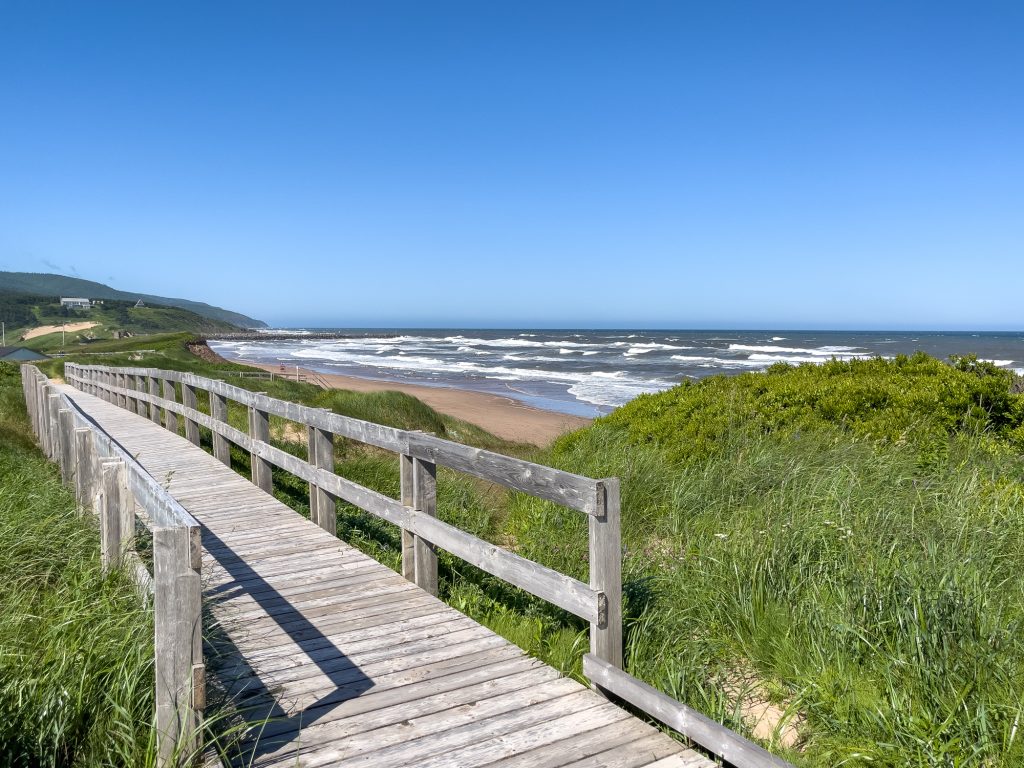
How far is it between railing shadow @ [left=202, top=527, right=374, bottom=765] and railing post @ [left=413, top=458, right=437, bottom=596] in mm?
872

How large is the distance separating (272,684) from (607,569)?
5.55 feet

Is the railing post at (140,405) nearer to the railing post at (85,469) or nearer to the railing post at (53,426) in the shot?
the railing post at (53,426)

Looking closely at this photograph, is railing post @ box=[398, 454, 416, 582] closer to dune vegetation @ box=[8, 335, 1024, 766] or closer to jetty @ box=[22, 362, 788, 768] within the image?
jetty @ box=[22, 362, 788, 768]

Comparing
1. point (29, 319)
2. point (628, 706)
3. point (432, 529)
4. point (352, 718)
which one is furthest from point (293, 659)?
point (29, 319)

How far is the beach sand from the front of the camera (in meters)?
22.7

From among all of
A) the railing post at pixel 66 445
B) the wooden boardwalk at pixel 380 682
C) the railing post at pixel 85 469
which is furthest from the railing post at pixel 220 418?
the railing post at pixel 85 469

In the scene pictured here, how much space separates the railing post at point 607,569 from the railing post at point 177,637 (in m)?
1.78

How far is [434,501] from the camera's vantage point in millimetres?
5160

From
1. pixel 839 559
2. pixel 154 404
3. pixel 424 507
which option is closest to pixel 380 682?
pixel 424 507

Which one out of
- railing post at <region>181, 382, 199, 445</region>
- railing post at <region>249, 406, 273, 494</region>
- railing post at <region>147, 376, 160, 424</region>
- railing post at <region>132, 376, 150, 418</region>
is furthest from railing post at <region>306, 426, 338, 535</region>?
railing post at <region>132, 376, 150, 418</region>

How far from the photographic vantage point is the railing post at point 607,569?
12.1ft

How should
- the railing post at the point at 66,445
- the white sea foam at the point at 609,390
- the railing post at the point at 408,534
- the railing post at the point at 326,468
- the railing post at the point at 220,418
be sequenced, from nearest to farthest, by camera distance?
the railing post at the point at 408,534 → the railing post at the point at 326,468 → the railing post at the point at 66,445 → the railing post at the point at 220,418 → the white sea foam at the point at 609,390

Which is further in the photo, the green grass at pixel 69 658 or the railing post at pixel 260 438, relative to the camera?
the railing post at pixel 260 438

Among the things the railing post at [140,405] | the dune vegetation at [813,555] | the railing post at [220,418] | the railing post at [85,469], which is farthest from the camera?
the railing post at [140,405]
